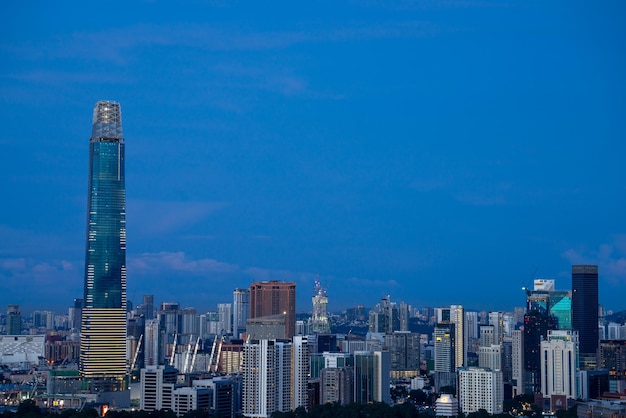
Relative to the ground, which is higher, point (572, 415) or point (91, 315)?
point (91, 315)

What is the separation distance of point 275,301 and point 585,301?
1245 cm

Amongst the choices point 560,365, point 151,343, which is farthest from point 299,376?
point 151,343

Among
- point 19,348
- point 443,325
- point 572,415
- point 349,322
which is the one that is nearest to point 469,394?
point 572,415

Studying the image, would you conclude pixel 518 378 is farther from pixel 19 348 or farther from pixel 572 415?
pixel 19 348

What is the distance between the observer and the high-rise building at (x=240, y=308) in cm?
5397

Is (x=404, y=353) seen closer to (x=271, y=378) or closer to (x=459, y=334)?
(x=459, y=334)

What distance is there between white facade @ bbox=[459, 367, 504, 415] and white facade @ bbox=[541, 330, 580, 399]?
4621 mm

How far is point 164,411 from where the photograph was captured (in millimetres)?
26766

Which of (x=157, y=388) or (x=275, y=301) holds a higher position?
(x=275, y=301)

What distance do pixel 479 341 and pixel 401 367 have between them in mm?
3854

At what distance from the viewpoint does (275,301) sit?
4691cm

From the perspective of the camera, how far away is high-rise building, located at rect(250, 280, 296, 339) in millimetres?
45406

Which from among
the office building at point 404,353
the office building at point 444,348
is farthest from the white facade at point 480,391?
the office building at point 404,353

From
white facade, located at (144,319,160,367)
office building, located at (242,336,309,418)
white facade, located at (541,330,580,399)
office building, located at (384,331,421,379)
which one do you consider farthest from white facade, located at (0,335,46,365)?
white facade, located at (541,330,580,399)
